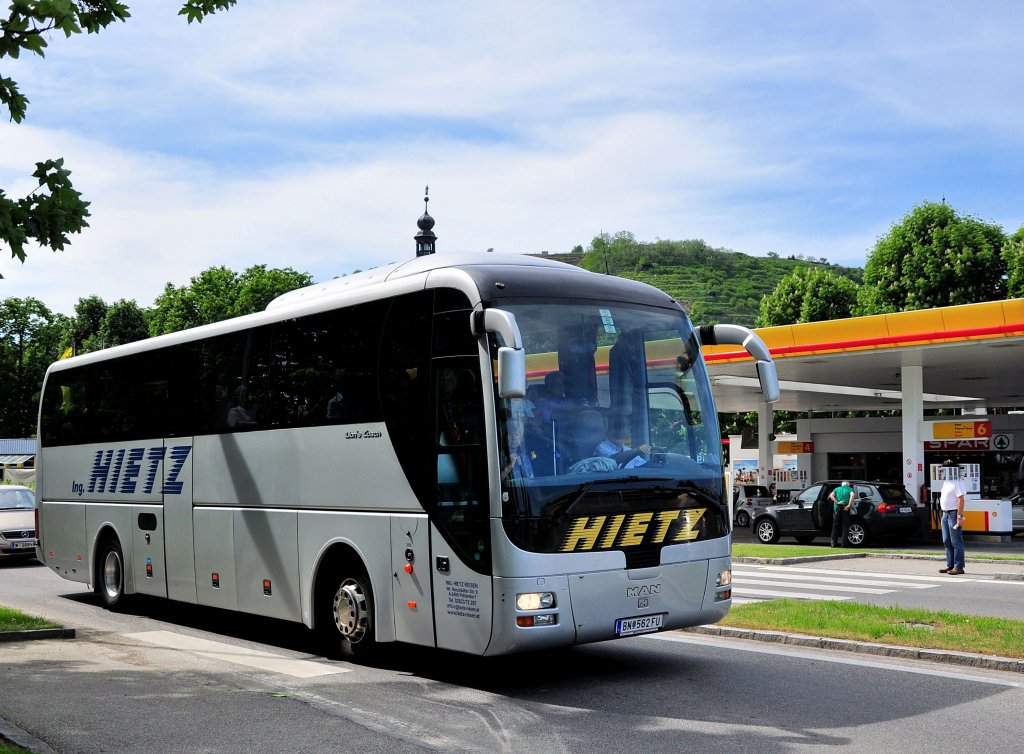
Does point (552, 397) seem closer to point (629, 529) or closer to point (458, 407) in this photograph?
point (458, 407)

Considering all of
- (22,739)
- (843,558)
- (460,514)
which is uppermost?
(460,514)

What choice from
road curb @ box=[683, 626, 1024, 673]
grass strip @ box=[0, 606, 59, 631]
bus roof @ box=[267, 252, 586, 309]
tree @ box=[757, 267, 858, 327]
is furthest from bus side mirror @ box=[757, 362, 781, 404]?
tree @ box=[757, 267, 858, 327]

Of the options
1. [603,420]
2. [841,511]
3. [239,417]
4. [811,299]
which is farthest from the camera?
[811,299]

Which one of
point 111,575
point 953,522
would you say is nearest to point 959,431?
point 953,522

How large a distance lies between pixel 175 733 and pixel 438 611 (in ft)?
7.26

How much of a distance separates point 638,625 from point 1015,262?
153 feet

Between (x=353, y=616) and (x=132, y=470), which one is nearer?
(x=353, y=616)

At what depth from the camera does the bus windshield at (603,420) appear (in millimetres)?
8164

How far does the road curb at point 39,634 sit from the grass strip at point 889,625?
6.78 metres

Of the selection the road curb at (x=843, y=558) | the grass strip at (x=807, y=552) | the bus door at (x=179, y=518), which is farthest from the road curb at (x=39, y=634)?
the grass strip at (x=807, y=552)

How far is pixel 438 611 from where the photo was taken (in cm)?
862

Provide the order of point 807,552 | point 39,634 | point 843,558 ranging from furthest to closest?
1. point 807,552
2. point 843,558
3. point 39,634

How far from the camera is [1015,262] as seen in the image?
4953 cm

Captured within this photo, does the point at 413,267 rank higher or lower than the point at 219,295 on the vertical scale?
lower
